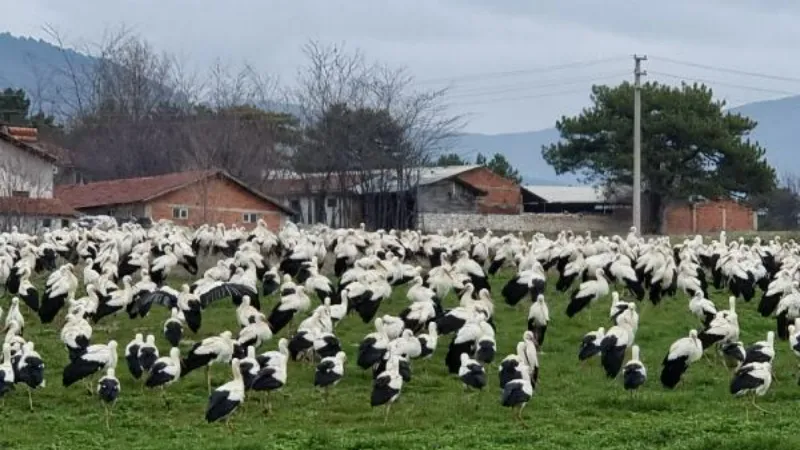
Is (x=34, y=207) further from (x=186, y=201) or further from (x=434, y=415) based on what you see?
(x=434, y=415)

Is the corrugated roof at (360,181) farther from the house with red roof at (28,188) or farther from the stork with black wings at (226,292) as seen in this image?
the stork with black wings at (226,292)

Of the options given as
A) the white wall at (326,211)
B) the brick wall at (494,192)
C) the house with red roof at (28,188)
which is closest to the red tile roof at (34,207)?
the house with red roof at (28,188)

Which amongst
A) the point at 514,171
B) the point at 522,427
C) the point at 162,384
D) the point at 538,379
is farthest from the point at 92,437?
the point at 514,171

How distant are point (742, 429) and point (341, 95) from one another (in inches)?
1969

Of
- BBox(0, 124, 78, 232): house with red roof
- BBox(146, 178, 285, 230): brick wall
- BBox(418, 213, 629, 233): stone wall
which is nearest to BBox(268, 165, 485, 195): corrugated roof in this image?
BBox(418, 213, 629, 233): stone wall

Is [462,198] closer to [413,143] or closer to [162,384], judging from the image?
[413,143]

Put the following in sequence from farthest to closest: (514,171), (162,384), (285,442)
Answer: (514,171), (162,384), (285,442)

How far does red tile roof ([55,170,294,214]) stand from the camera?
53.9 metres

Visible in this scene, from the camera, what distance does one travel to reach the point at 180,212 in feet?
182

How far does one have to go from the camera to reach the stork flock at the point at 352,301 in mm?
17719

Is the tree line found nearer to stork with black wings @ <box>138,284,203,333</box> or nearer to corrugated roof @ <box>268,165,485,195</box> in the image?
corrugated roof @ <box>268,165,485,195</box>

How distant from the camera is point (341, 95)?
64.2m

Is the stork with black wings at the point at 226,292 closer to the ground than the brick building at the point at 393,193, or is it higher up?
closer to the ground

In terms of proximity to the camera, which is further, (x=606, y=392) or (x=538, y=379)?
(x=538, y=379)
